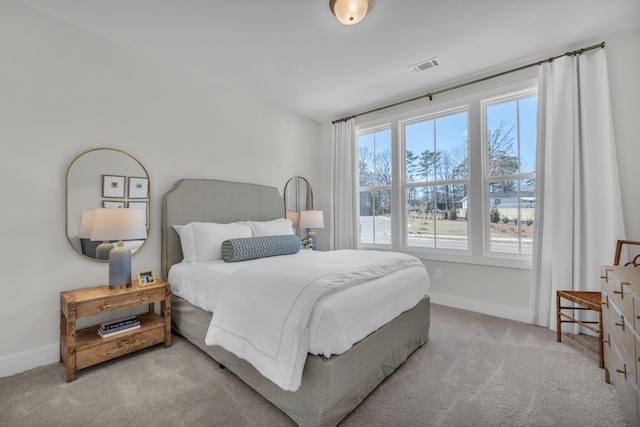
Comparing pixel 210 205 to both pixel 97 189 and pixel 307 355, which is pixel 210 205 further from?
pixel 307 355

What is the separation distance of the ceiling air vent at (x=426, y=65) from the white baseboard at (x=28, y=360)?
4071 millimetres

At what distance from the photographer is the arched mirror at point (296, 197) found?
411cm

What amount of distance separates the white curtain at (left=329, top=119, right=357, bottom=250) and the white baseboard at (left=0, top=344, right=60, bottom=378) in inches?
127

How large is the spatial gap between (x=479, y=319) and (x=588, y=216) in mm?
1386

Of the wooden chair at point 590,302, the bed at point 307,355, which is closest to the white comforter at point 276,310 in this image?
the bed at point 307,355

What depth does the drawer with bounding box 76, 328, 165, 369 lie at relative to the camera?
196cm

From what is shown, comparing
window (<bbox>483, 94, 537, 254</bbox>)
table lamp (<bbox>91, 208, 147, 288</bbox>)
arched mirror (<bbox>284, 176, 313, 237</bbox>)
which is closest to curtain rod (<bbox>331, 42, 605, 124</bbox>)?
window (<bbox>483, 94, 537, 254</bbox>)

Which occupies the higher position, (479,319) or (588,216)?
(588,216)

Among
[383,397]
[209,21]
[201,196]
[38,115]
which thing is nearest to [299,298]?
[383,397]

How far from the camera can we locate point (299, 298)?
146cm

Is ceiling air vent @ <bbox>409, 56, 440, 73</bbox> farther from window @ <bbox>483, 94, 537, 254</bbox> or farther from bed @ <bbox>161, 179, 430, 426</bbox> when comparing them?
bed @ <bbox>161, 179, 430, 426</bbox>

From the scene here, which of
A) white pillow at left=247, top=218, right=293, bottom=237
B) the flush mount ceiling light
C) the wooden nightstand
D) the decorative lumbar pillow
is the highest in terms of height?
the flush mount ceiling light

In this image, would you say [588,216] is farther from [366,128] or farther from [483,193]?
[366,128]

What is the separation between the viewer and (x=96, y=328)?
2.27 m
